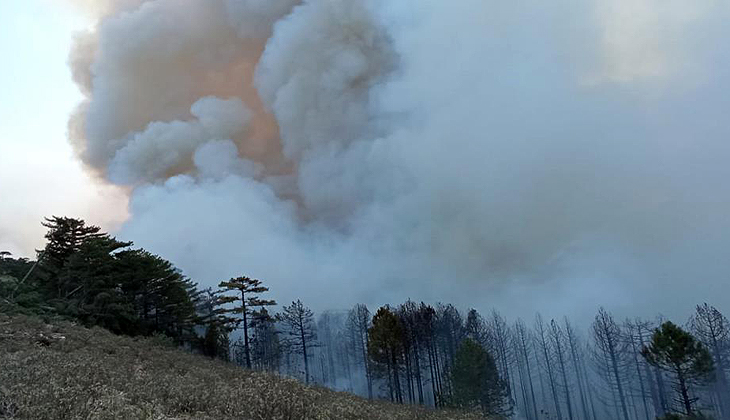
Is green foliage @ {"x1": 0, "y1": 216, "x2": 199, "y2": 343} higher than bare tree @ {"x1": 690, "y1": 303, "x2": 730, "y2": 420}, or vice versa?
green foliage @ {"x1": 0, "y1": 216, "x2": 199, "y2": 343}

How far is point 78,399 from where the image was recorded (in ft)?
26.0

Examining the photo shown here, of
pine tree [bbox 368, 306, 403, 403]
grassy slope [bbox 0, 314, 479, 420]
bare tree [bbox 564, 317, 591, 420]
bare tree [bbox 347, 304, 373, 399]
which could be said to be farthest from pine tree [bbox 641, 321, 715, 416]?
bare tree [bbox 564, 317, 591, 420]

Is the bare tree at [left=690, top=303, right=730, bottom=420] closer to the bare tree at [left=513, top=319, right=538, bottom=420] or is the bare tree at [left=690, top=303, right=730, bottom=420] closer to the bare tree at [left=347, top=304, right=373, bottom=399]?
the bare tree at [left=513, top=319, right=538, bottom=420]

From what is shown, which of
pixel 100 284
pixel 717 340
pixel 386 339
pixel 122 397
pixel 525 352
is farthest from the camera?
pixel 525 352

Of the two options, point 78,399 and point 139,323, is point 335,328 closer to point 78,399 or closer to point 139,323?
point 139,323

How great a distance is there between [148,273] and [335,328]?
382 ft

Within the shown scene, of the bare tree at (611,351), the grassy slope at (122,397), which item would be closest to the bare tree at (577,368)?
the bare tree at (611,351)

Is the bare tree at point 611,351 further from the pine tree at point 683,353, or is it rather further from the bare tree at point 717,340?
the pine tree at point 683,353

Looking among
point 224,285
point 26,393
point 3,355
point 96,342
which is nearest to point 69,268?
point 224,285

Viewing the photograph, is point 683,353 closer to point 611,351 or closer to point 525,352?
point 611,351

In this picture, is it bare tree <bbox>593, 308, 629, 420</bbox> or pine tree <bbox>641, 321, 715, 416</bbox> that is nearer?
pine tree <bbox>641, 321, 715, 416</bbox>

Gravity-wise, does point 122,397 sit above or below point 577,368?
above

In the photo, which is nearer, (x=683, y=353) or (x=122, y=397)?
(x=122, y=397)

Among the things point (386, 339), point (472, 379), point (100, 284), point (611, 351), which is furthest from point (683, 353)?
point (100, 284)
